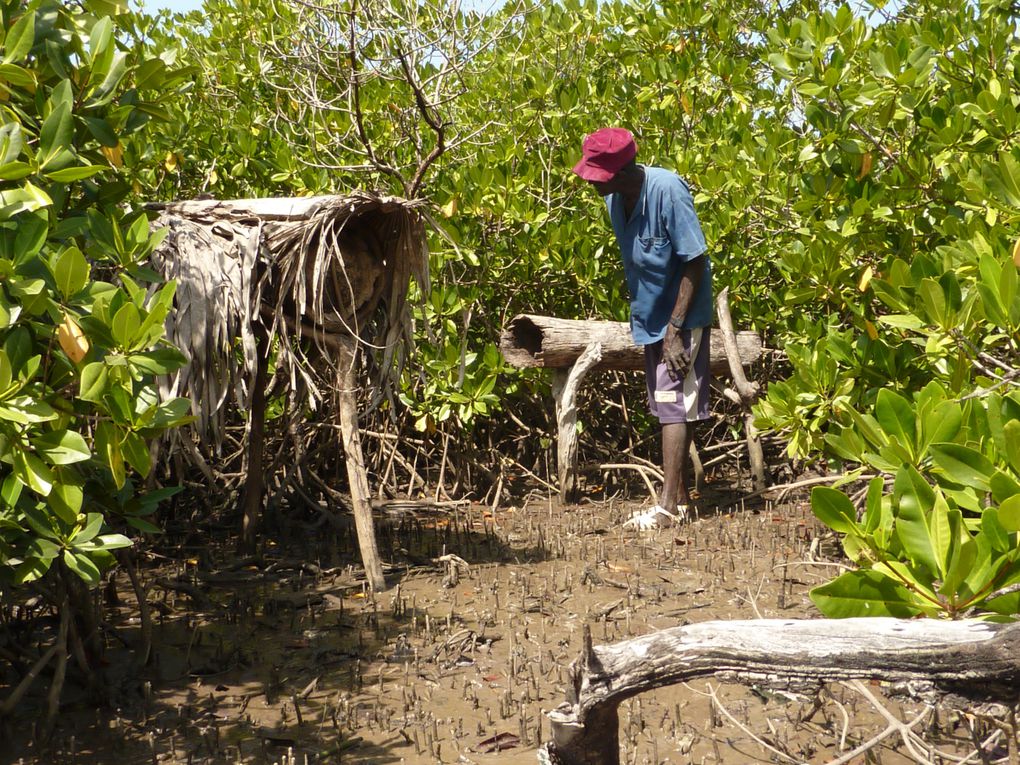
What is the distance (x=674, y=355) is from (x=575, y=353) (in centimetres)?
73

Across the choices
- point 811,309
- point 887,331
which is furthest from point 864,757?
point 811,309

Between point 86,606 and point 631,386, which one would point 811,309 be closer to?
point 631,386

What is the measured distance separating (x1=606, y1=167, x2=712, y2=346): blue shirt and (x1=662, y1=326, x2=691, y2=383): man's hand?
63mm

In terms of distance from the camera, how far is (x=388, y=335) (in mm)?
4805

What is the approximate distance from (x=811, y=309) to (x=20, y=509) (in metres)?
4.90

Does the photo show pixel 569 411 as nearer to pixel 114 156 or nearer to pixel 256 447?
pixel 256 447

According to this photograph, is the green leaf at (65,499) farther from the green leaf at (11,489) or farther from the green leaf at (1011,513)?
the green leaf at (1011,513)

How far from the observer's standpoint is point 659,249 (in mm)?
5566

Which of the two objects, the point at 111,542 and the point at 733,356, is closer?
the point at 111,542

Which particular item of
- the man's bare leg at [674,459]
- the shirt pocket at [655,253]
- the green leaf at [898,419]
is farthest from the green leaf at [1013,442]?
the man's bare leg at [674,459]

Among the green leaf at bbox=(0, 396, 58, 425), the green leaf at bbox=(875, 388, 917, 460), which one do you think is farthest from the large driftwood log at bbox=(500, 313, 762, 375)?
the green leaf at bbox=(875, 388, 917, 460)

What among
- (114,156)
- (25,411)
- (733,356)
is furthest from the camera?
(733,356)

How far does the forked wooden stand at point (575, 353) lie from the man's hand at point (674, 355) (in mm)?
577

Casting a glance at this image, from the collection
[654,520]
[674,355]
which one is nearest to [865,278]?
[674,355]
